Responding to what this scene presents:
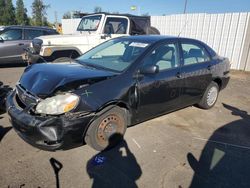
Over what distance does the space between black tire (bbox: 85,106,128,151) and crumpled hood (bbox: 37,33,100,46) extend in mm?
4627

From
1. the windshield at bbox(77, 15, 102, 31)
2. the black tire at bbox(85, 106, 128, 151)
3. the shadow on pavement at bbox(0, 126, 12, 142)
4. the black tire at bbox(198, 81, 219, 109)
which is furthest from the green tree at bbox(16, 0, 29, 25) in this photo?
the black tire at bbox(85, 106, 128, 151)

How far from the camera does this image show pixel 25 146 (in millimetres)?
3469

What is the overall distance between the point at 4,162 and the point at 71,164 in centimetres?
89

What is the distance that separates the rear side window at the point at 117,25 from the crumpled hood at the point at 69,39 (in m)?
0.61

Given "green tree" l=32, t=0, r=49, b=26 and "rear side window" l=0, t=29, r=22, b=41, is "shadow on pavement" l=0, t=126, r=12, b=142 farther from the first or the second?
"green tree" l=32, t=0, r=49, b=26

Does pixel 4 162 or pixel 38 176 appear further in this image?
Answer: pixel 4 162

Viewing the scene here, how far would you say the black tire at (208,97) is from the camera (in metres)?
5.14

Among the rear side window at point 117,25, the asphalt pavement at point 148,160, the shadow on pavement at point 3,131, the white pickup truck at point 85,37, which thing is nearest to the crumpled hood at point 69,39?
the white pickup truck at point 85,37

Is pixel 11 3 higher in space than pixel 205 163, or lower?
higher

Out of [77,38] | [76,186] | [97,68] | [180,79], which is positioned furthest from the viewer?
[77,38]

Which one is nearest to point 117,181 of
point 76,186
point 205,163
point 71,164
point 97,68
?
point 76,186

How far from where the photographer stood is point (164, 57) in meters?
4.16

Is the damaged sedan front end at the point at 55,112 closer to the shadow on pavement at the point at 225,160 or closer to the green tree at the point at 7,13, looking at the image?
the shadow on pavement at the point at 225,160

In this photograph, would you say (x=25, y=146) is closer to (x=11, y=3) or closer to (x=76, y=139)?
(x=76, y=139)
